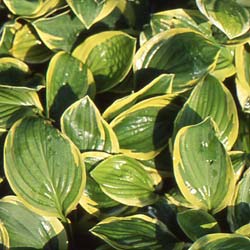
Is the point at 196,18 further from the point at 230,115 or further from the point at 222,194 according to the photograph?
the point at 222,194

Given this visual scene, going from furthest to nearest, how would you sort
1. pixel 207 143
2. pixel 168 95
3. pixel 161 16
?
pixel 161 16 < pixel 168 95 < pixel 207 143

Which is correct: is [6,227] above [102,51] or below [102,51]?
below

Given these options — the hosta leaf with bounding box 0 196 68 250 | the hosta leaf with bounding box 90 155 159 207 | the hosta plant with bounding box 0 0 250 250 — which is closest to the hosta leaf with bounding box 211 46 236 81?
the hosta plant with bounding box 0 0 250 250

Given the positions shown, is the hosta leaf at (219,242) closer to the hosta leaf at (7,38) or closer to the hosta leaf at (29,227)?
the hosta leaf at (29,227)

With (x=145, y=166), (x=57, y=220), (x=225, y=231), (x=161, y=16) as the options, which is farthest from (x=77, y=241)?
(x=161, y=16)

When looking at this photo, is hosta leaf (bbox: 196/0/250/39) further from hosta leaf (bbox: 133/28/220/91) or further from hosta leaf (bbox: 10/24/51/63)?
hosta leaf (bbox: 10/24/51/63)

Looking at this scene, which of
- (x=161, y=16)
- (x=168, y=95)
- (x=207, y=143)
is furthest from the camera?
(x=161, y=16)

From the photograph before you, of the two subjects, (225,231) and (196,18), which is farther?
(196,18)
